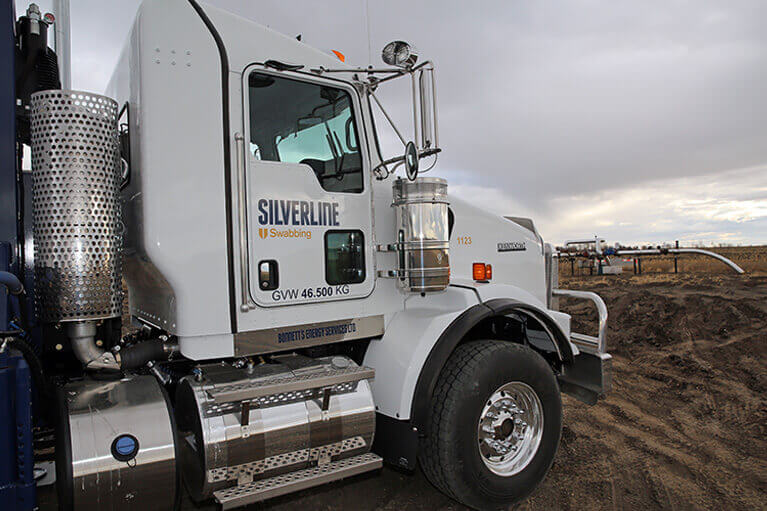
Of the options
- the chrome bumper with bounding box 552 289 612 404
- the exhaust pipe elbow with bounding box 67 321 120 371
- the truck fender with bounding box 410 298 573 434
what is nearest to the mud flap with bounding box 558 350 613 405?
the chrome bumper with bounding box 552 289 612 404

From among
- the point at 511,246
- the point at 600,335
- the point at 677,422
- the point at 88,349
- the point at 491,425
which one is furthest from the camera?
the point at 677,422

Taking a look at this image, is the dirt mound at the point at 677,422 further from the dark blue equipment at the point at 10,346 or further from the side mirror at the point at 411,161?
the dark blue equipment at the point at 10,346

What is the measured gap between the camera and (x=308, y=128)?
3.54 meters

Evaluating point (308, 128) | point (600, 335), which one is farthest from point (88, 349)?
point (600, 335)

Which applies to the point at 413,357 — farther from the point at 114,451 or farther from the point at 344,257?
the point at 114,451

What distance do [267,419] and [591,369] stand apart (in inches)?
111

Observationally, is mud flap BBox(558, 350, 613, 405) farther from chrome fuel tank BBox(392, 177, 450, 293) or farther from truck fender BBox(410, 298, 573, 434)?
chrome fuel tank BBox(392, 177, 450, 293)

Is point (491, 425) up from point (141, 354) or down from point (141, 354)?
down

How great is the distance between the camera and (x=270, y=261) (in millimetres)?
3170

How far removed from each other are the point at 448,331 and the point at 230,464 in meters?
1.60

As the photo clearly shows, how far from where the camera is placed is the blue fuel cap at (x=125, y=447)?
2.61 m

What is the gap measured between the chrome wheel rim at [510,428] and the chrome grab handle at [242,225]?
5.86ft

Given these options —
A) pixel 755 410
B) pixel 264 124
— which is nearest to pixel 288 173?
pixel 264 124

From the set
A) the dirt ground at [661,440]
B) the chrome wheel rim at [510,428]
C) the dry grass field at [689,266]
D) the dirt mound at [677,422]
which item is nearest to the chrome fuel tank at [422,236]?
the chrome wheel rim at [510,428]
